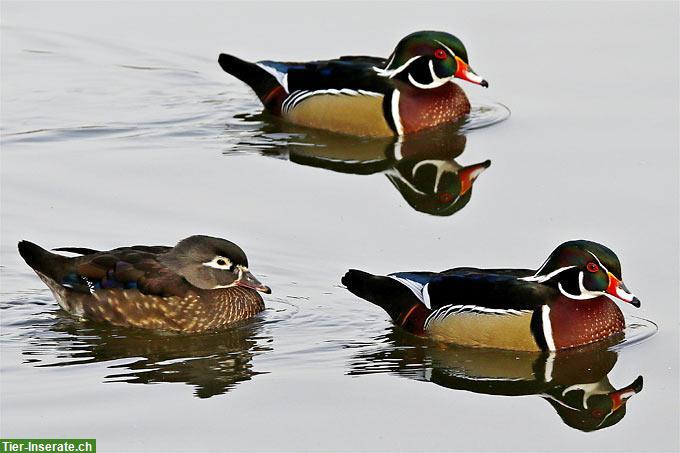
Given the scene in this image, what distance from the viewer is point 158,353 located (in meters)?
10.5

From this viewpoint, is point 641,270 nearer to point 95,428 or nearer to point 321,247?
point 321,247

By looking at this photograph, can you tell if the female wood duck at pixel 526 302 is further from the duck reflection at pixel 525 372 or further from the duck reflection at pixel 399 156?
the duck reflection at pixel 399 156

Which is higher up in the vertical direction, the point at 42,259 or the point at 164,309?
the point at 42,259

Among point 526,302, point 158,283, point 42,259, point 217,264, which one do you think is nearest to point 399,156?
point 217,264

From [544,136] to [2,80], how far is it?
5.48 m

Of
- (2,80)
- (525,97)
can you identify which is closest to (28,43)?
(2,80)

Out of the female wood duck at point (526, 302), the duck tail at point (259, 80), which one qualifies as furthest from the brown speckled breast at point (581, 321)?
the duck tail at point (259, 80)

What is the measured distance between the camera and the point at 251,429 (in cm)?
919

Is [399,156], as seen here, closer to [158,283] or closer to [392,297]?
[392,297]

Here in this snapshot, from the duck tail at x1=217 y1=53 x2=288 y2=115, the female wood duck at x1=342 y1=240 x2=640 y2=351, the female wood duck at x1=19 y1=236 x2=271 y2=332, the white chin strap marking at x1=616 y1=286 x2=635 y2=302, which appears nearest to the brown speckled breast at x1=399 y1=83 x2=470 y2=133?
the duck tail at x1=217 y1=53 x2=288 y2=115

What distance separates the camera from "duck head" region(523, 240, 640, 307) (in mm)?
10414

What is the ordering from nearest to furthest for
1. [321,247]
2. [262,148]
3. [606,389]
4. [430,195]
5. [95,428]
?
1. [95,428]
2. [606,389]
3. [321,247]
4. [430,195]
5. [262,148]

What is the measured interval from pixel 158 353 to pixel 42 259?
1142 millimetres

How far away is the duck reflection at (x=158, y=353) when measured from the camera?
9961 mm
